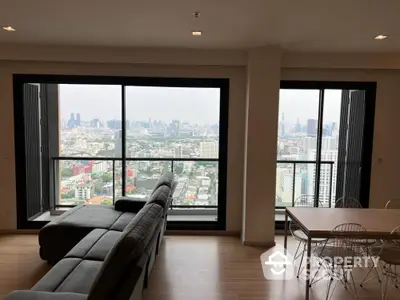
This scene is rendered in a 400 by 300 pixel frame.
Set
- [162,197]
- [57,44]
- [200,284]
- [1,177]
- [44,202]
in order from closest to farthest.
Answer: [162,197] → [200,284] → [57,44] → [1,177] → [44,202]

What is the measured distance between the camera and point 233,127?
17.3 feet

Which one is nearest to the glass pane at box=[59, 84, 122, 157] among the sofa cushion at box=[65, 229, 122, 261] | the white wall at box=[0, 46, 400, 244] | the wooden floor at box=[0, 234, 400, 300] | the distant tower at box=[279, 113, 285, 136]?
the white wall at box=[0, 46, 400, 244]

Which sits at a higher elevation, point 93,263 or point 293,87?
point 293,87

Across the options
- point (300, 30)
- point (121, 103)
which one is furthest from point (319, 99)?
point (121, 103)

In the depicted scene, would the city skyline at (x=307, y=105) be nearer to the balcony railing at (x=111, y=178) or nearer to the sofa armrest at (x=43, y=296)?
the balcony railing at (x=111, y=178)

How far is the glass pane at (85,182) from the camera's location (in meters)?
5.72

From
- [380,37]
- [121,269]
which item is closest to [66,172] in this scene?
[121,269]

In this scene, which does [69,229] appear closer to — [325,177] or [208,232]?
[208,232]

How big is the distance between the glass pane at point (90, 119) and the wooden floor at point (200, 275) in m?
1.63

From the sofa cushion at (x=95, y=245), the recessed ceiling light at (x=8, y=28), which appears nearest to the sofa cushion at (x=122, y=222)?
the sofa cushion at (x=95, y=245)

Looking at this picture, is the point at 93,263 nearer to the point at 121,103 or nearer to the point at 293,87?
the point at 121,103

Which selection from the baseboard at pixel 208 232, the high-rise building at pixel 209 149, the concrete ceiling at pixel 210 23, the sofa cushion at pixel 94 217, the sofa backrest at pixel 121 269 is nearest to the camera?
the sofa backrest at pixel 121 269

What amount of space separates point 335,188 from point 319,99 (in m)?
1.50

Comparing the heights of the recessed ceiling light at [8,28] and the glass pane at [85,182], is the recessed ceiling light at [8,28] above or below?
above
